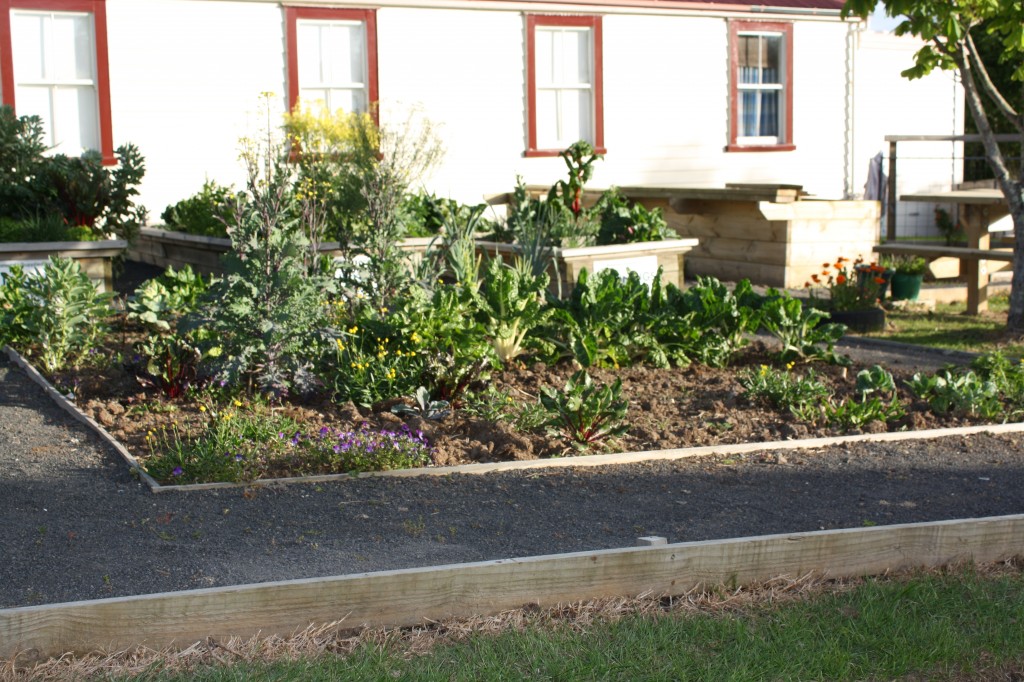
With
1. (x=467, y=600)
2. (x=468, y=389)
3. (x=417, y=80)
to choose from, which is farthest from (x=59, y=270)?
(x=417, y=80)

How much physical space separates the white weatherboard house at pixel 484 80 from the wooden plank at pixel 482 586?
962cm

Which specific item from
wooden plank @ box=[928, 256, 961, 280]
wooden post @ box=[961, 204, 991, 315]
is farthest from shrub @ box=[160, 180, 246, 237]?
wooden plank @ box=[928, 256, 961, 280]

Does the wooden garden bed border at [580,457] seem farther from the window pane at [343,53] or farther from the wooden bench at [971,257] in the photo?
the window pane at [343,53]

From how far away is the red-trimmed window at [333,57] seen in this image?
509 inches

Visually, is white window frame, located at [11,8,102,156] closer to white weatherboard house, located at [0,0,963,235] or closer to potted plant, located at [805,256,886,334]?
white weatherboard house, located at [0,0,963,235]

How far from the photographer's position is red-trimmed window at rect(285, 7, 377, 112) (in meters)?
12.9

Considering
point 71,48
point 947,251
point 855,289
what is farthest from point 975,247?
point 71,48

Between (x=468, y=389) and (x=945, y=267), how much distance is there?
762 cm

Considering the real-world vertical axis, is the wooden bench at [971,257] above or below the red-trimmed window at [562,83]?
below

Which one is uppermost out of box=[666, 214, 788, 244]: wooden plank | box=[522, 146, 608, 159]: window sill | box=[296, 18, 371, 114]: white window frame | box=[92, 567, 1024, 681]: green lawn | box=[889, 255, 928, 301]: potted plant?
box=[296, 18, 371, 114]: white window frame

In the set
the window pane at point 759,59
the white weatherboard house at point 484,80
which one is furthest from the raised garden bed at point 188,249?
the window pane at point 759,59

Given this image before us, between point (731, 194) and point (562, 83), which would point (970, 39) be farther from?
point (562, 83)

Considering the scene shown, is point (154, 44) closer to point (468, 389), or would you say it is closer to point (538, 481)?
point (468, 389)

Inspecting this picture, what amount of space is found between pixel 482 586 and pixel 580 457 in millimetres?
1742
